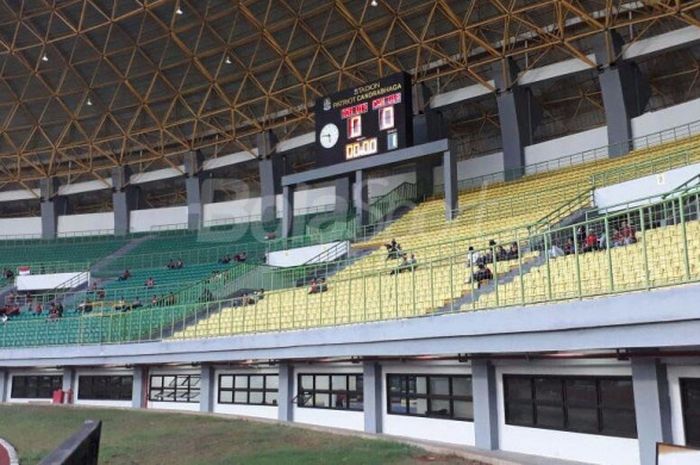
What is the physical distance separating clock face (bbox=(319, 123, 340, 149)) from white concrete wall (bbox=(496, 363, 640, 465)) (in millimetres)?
18485

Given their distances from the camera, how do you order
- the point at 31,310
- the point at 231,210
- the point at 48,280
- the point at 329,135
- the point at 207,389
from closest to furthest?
the point at 207,389 → the point at 329,135 → the point at 31,310 → the point at 48,280 → the point at 231,210

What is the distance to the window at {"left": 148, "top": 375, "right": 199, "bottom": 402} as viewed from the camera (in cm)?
2294

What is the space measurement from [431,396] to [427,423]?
0.64 m

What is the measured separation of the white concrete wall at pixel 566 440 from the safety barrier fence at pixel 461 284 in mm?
1553

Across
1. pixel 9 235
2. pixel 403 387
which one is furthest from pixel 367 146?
pixel 9 235

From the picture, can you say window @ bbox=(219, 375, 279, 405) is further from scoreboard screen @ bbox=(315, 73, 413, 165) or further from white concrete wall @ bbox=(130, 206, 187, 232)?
white concrete wall @ bbox=(130, 206, 187, 232)

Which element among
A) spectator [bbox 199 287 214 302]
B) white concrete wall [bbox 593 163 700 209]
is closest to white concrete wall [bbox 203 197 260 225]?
spectator [bbox 199 287 214 302]

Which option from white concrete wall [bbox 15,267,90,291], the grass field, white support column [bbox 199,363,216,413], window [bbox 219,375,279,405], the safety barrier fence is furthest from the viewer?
white concrete wall [bbox 15,267,90,291]

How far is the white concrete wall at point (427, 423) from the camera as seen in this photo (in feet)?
47.9

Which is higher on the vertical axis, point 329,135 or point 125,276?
point 329,135

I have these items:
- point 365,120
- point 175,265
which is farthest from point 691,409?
point 175,265

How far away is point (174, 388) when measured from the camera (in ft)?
76.8

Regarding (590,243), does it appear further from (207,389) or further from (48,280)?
(48,280)

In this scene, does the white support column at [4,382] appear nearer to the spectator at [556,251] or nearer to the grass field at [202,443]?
the grass field at [202,443]
